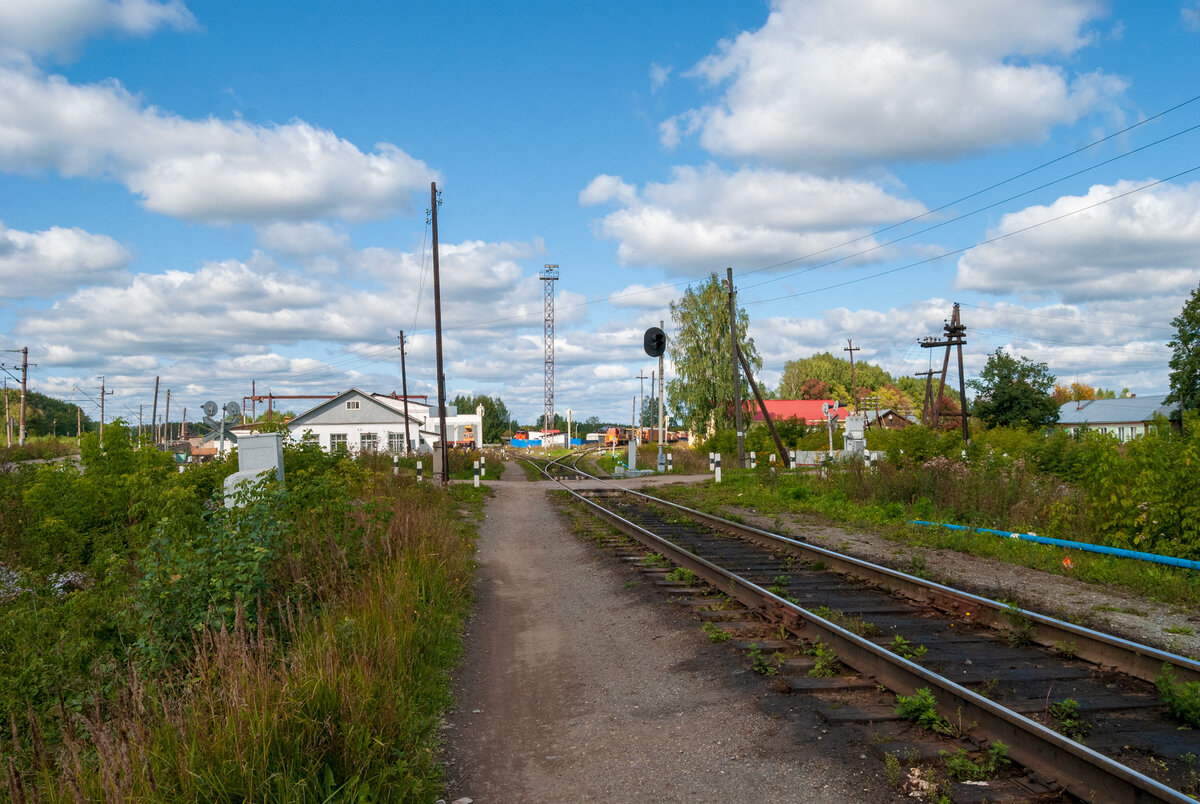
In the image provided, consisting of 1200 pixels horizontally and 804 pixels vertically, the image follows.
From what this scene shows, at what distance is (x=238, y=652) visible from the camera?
5250 mm

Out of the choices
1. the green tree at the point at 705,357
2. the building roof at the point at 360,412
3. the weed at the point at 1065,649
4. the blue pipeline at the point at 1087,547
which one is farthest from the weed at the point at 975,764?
the building roof at the point at 360,412

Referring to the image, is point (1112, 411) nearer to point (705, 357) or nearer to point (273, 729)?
point (705, 357)

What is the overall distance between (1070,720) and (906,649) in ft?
5.59

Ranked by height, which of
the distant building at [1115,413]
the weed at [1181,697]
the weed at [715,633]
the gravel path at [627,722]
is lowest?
the gravel path at [627,722]

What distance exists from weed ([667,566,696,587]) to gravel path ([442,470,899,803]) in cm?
75

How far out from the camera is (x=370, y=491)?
51.2 ft

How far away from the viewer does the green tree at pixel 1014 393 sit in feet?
192

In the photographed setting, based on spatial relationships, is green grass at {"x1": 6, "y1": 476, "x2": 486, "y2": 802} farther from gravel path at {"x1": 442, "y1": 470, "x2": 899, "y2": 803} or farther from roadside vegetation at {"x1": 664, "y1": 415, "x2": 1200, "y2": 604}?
roadside vegetation at {"x1": 664, "y1": 415, "x2": 1200, "y2": 604}

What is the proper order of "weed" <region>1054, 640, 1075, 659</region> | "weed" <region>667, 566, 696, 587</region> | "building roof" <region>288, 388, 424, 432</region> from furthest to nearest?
"building roof" <region>288, 388, 424, 432</region>, "weed" <region>667, 566, 696, 587</region>, "weed" <region>1054, 640, 1075, 659</region>

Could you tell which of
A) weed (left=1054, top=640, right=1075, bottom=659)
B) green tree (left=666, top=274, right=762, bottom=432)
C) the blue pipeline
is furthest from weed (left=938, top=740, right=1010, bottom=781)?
green tree (left=666, top=274, right=762, bottom=432)

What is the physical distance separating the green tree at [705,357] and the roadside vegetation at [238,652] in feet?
146

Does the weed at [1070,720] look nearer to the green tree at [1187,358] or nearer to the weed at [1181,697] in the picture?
the weed at [1181,697]

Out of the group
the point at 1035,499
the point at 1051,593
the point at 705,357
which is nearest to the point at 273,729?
the point at 1051,593

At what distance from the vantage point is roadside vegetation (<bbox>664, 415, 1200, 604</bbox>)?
1046 centimetres
